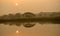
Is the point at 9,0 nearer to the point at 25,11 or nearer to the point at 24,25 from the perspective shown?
the point at 25,11

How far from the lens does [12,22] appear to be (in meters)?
1.17

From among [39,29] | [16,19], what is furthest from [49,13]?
[16,19]

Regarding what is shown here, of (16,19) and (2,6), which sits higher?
(2,6)

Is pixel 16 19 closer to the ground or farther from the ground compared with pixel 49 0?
closer to the ground

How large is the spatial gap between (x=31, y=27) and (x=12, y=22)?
21cm

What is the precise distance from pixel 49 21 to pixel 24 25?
10.4 inches

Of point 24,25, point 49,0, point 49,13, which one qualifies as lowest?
point 24,25

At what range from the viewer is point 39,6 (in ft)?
3.79

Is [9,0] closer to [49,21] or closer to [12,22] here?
[12,22]

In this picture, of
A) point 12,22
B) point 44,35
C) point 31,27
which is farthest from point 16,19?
point 44,35

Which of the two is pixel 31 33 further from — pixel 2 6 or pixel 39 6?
pixel 2 6

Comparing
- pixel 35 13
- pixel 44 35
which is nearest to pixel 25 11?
pixel 35 13

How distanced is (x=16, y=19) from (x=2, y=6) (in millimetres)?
214

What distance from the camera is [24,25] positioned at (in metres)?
1.16
